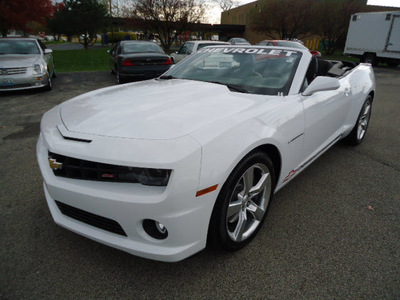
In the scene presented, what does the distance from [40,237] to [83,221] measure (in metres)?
0.67

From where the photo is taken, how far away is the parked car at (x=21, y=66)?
23.6ft

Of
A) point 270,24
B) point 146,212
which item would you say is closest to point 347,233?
point 146,212

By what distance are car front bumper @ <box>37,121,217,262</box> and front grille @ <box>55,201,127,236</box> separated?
23mm

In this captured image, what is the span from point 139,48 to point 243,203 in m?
9.17

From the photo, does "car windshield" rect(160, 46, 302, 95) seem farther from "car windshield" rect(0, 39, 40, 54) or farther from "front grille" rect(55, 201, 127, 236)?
"car windshield" rect(0, 39, 40, 54)

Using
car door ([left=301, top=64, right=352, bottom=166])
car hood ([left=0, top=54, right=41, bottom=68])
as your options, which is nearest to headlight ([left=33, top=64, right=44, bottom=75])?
car hood ([left=0, top=54, right=41, bottom=68])

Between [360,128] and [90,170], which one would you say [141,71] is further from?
[90,170]

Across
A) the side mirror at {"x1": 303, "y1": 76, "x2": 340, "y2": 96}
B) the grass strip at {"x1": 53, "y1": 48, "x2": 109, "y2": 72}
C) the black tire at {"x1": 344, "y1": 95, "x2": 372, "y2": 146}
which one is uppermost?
the side mirror at {"x1": 303, "y1": 76, "x2": 340, "y2": 96}

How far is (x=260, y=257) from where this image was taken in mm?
2008

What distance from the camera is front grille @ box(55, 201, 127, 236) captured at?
1.65 meters

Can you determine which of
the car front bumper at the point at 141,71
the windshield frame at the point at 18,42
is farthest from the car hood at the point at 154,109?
the windshield frame at the point at 18,42

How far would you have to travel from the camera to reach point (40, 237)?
2.19 meters

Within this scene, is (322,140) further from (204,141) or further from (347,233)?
(204,141)

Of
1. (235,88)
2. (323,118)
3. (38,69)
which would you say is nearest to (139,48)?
(38,69)
